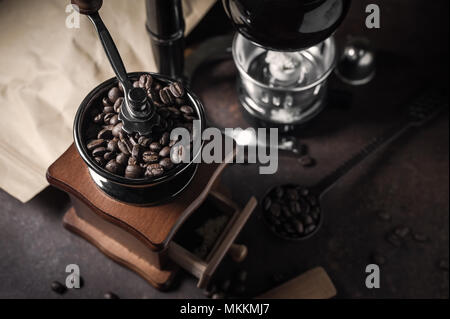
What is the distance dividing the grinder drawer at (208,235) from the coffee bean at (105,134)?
12.4 inches

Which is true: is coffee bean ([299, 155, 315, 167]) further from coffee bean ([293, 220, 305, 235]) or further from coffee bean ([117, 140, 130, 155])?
coffee bean ([117, 140, 130, 155])

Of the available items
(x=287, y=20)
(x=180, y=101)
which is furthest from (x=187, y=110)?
(x=287, y=20)

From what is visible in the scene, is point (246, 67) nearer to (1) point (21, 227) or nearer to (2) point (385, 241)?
(2) point (385, 241)

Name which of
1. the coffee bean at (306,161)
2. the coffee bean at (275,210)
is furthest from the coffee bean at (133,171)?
the coffee bean at (306,161)

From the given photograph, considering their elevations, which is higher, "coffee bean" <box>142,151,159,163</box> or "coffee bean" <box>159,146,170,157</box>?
"coffee bean" <box>159,146,170,157</box>

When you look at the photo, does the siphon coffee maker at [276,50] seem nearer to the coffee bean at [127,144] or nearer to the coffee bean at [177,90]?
the coffee bean at [177,90]

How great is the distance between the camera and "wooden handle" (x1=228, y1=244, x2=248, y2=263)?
4.29ft

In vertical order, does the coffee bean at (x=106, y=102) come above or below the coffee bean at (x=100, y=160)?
above

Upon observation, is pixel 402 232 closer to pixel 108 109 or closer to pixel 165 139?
pixel 165 139

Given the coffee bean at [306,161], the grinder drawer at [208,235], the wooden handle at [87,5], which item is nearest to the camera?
the wooden handle at [87,5]

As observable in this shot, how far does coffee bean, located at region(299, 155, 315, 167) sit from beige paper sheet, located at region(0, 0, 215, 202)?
0.49 meters

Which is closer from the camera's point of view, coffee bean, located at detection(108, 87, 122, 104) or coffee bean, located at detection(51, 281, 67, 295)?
coffee bean, located at detection(108, 87, 122, 104)

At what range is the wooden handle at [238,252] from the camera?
4.29ft

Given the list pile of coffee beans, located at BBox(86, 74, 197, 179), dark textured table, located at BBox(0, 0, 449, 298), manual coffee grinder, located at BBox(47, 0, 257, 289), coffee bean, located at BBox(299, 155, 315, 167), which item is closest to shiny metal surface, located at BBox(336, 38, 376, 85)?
dark textured table, located at BBox(0, 0, 449, 298)
